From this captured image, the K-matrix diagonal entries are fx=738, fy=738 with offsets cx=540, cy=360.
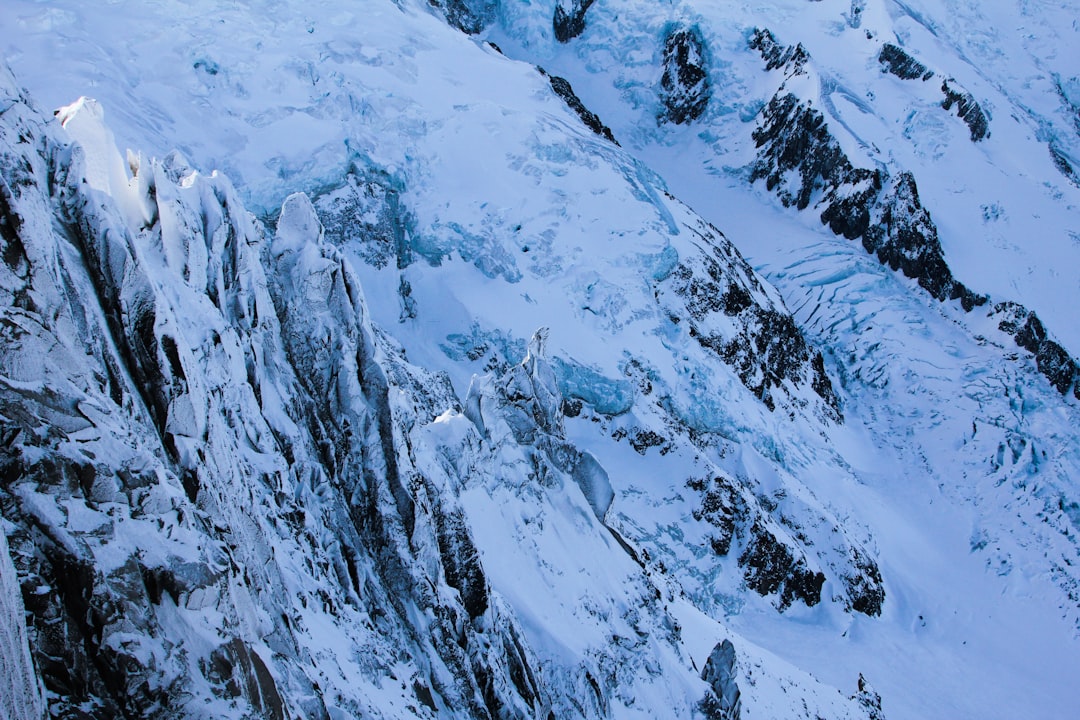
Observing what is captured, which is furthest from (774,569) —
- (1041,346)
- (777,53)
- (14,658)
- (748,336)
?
(777,53)

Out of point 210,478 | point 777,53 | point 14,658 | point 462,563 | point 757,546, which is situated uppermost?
point 777,53

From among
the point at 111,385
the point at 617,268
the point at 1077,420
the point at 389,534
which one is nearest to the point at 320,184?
the point at 617,268

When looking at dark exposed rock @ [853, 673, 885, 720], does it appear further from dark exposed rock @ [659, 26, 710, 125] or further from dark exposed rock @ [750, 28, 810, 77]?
dark exposed rock @ [659, 26, 710, 125]

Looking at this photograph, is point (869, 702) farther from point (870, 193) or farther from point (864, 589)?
point (870, 193)

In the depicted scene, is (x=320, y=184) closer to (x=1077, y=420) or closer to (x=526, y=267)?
(x=526, y=267)

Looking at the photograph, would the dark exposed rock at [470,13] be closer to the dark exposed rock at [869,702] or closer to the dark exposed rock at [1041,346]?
the dark exposed rock at [1041,346]
